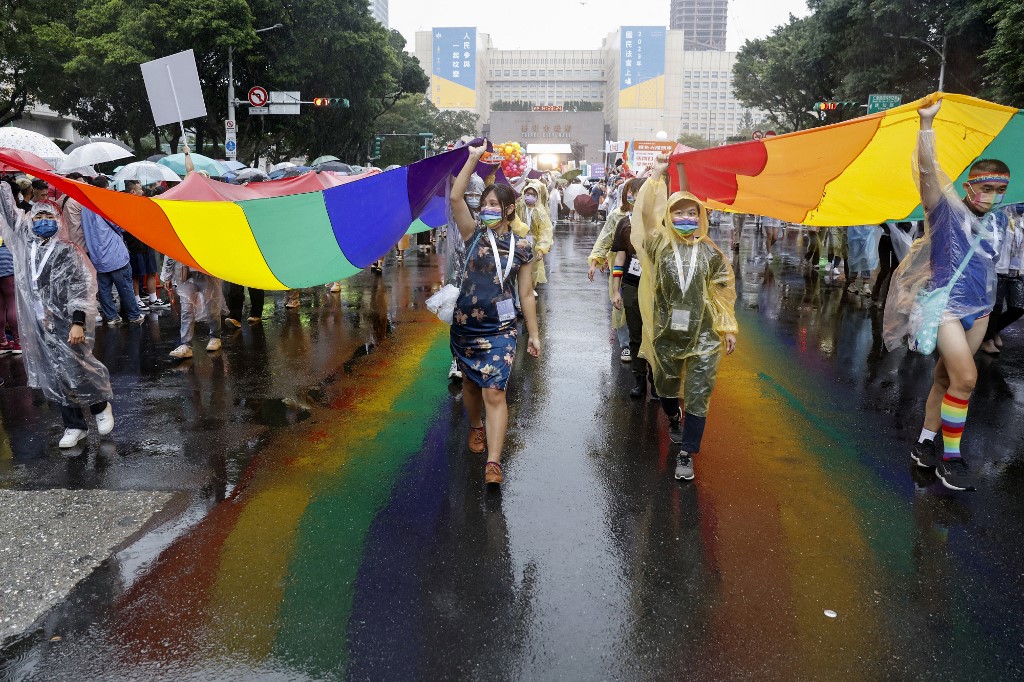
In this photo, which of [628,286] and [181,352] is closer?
[628,286]

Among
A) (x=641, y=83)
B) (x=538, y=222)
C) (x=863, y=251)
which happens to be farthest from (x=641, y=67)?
(x=538, y=222)

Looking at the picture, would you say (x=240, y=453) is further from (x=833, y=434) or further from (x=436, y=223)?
(x=833, y=434)

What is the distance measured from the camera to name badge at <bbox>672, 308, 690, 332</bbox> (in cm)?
483

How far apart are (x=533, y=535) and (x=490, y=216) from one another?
1.81 metres

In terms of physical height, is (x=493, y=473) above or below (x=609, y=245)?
below

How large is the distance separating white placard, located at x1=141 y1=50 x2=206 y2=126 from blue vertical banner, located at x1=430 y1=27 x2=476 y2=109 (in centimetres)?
15025

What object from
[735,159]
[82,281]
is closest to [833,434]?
[735,159]

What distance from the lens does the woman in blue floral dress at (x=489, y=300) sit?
15.3ft

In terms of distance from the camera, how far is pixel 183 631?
321 cm

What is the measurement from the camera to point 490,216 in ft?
15.1

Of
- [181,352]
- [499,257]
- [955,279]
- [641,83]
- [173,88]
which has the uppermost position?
[641,83]

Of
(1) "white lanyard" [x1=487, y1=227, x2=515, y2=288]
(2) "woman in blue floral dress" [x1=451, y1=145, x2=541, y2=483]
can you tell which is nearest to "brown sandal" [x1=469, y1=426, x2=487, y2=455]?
(2) "woman in blue floral dress" [x1=451, y1=145, x2=541, y2=483]

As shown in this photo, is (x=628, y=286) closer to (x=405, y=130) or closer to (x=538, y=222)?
(x=538, y=222)

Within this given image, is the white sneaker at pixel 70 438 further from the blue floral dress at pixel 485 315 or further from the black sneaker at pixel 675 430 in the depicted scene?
the black sneaker at pixel 675 430
